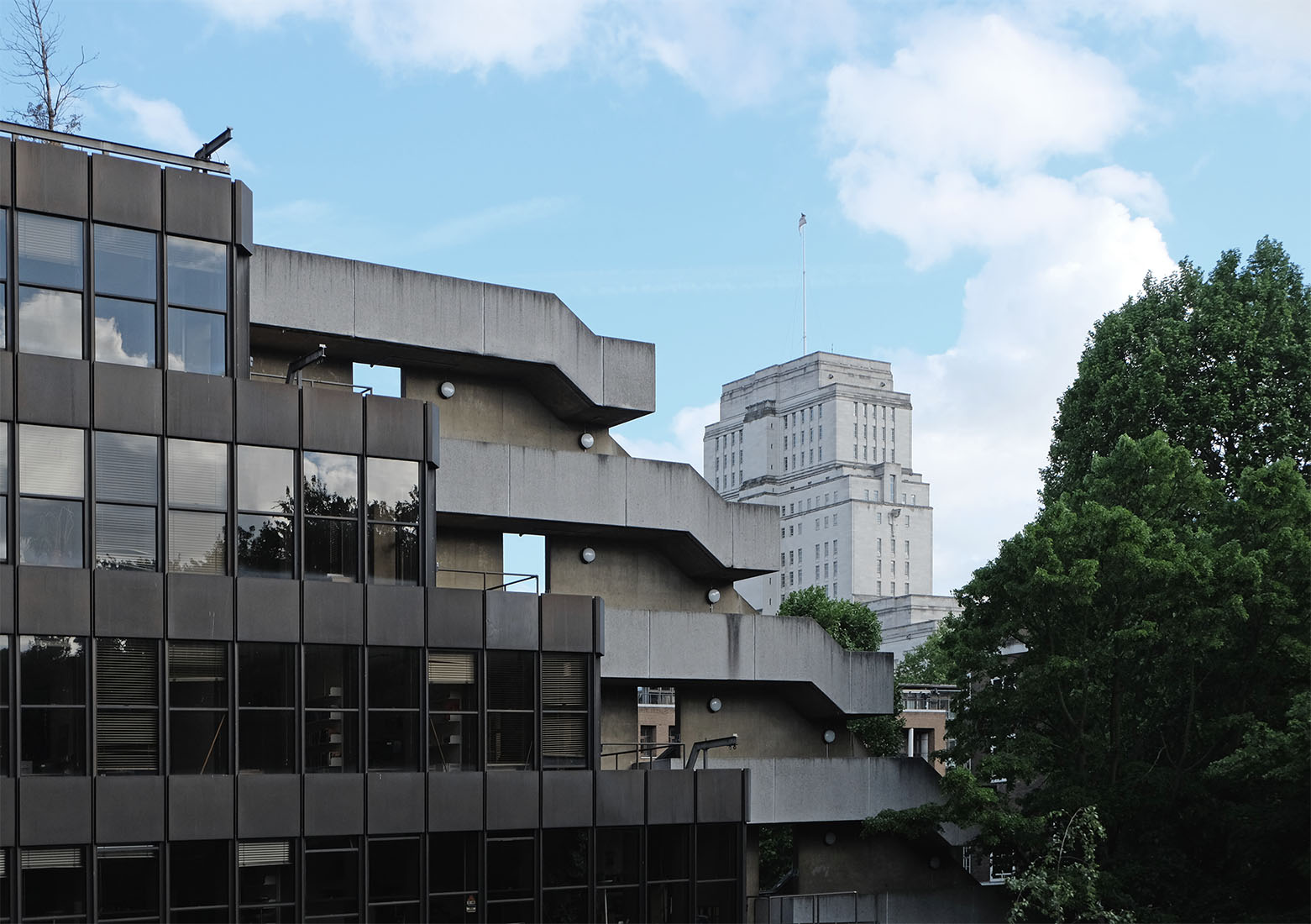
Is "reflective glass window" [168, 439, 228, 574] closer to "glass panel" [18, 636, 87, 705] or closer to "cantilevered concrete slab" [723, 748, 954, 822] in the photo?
"glass panel" [18, 636, 87, 705]

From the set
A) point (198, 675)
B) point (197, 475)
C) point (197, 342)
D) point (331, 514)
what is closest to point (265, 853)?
point (198, 675)

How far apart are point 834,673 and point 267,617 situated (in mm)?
18260

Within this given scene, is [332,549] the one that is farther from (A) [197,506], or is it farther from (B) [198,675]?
(B) [198,675]

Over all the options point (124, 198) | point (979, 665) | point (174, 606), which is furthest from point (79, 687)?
point (979, 665)

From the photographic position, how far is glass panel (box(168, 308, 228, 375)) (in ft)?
100

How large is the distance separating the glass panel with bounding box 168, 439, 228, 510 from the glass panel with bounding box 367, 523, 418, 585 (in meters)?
3.09

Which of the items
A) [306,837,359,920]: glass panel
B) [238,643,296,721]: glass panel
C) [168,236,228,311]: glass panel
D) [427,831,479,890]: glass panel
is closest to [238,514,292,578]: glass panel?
[238,643,296,721]: glass panel

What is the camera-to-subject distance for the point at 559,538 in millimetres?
42000

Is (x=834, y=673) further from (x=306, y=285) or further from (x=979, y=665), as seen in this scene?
(x=306, y=285)

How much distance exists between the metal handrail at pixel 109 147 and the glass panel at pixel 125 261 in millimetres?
1571

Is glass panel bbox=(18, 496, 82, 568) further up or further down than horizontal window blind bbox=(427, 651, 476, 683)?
further up

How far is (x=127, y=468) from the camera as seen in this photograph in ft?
96.8

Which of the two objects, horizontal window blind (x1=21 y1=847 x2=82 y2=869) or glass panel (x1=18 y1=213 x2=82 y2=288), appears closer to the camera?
horizontal window blind (x1=21 y1=847 x2=82 y2=869)

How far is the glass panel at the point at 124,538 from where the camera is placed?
29.2 metres
